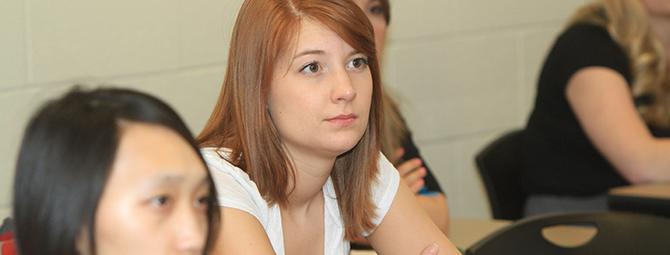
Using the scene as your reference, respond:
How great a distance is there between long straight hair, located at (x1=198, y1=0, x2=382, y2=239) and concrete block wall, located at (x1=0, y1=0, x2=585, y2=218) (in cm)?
52

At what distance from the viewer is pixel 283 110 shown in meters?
2.03

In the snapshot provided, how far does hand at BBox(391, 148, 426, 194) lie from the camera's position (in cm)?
292

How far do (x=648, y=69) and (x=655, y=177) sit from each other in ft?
1.16

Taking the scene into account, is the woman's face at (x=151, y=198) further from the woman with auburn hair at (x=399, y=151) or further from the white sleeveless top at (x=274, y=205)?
the woman with auburn hair at (x=399, y=151)

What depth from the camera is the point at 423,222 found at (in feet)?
7.46

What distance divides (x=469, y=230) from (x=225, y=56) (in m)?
0.81

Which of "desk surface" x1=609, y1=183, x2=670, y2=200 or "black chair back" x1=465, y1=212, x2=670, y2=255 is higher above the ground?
"black chair back" x1=465, y1=212, x2=670, y2=255

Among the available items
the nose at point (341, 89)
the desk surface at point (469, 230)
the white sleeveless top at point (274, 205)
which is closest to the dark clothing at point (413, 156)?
the desk surface at point (469, 230)

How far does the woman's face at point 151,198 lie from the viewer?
128 centimetres

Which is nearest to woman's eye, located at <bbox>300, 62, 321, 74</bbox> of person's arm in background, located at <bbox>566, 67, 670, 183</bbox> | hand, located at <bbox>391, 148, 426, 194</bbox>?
hand, located at <bbox>391, 148, 426, 194</bbox>

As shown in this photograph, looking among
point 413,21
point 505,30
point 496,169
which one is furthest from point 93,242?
point 505,30

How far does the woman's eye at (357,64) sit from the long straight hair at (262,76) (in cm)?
2

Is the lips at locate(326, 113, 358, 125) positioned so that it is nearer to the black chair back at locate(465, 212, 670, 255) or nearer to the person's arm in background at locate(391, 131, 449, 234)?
the black chair back at locate(465, 212, 670, 255)

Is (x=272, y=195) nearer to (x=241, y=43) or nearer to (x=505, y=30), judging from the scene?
(x=241, y=43)
